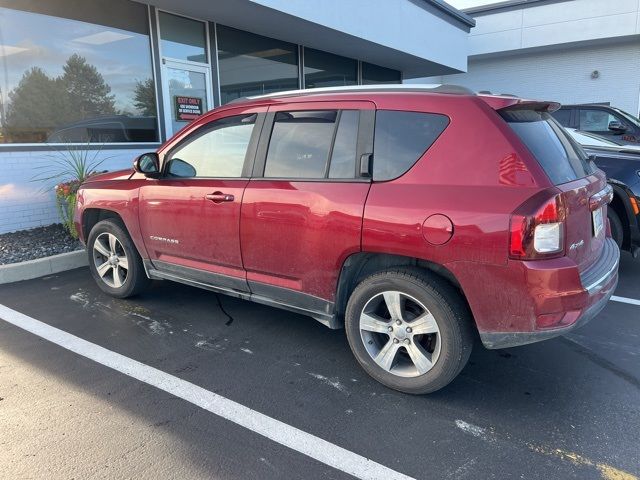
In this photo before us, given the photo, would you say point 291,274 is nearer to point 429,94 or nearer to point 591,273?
point 429,94

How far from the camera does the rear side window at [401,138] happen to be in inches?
116

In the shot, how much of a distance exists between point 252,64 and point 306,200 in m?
8.09

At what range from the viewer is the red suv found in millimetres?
2664

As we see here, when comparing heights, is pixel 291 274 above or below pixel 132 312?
above

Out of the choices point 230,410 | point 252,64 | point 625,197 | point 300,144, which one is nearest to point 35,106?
point 252,64

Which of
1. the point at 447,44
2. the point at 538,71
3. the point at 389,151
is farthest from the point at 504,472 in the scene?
the point at 538,71

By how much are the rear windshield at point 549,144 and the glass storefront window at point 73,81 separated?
7.00 metres

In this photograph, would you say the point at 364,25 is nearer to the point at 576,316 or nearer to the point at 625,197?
the point at 625,197

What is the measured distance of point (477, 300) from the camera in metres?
2.76

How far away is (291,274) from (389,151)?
111 centimetres

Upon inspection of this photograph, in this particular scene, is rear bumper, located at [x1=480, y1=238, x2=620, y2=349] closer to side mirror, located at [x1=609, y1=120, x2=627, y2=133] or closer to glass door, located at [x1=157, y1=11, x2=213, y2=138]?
side mirror, located at [x1=609, y1=120, x2=627, y2=133]

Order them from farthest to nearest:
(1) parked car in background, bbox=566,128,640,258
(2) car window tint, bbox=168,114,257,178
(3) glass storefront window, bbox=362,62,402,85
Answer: (3) glass storefront window, bbox=362,62,402,85, (1) parked car in background, bbox=566,128,640,258, (2) car window tint, bbox=168,114,257,178

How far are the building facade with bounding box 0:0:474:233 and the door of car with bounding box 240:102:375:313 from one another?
5.04m

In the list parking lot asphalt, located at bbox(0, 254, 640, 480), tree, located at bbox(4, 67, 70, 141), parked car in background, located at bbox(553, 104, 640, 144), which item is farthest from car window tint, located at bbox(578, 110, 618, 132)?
tree, located at bbox(4, 67, 70, 141)
